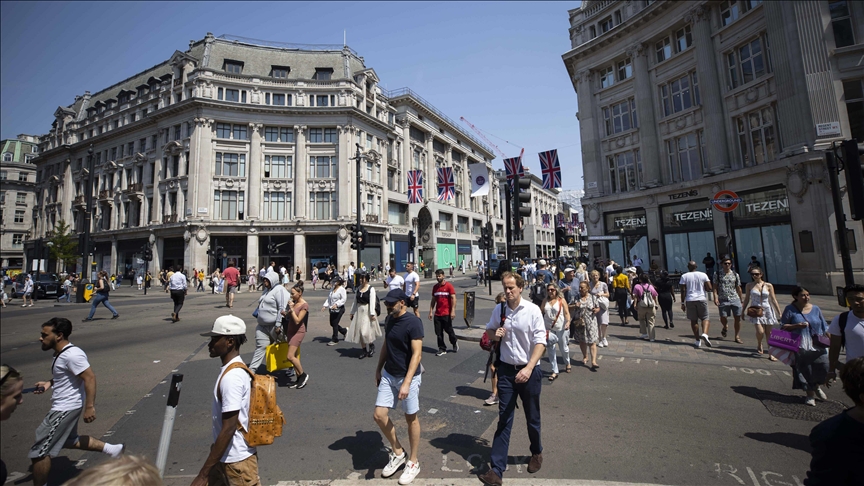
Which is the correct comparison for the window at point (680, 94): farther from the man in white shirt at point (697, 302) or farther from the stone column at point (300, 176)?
the stone column at point (300, 176)

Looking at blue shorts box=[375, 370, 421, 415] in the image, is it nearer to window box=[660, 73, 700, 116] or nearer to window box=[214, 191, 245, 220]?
window box=[660, 73, 700, 116]

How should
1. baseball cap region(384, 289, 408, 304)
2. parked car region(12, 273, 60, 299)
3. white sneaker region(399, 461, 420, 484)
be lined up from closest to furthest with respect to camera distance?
white sneaker region(399, 461, 420, 484), baseball cap region(384, 289, 408, 304), parked car region(12, 273, 60, 299)

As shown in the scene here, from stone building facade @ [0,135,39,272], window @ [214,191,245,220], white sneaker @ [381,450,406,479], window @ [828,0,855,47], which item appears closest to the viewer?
white sneaker @ [381,450,406,479]

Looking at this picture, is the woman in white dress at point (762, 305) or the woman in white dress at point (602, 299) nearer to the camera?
the woman in white dress at point (762, 305)

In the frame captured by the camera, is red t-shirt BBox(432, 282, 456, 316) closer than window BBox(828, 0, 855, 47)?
Yes

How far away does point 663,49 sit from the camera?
2448 centimetres

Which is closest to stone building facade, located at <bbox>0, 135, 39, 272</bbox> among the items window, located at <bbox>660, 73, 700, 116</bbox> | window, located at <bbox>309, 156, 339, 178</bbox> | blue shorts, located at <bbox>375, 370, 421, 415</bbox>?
window, located at <bbox>309, 156, 339, 178</bbox>

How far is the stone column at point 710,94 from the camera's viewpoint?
2084 centimetres

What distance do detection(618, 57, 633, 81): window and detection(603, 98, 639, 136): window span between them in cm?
183

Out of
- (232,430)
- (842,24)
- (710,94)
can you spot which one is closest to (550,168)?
(232,430)

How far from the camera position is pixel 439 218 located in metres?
53.5

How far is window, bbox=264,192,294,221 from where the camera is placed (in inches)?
1487

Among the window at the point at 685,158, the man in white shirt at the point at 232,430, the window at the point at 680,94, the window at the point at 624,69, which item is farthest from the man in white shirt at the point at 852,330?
the window at the point at 624,69

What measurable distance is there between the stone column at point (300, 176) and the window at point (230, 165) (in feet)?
17.1
